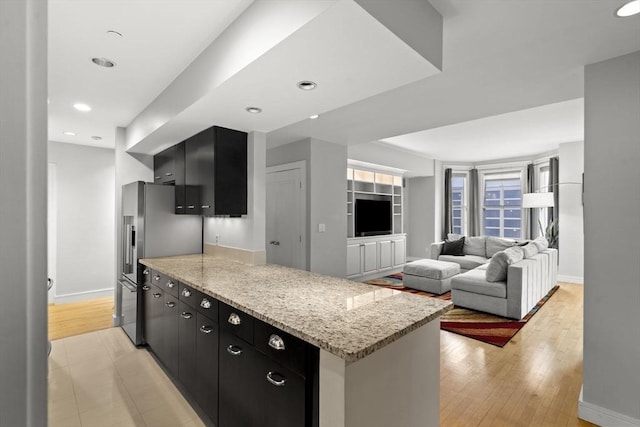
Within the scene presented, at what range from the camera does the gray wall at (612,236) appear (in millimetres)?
2027

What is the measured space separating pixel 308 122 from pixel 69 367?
3.48 metres

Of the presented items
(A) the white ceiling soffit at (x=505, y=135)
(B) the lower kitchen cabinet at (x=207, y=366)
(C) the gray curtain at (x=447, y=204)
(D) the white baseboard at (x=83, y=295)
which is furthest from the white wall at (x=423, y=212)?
(B) the lower kitchen cabinet at (x=207, y=366)

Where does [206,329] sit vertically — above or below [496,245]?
below

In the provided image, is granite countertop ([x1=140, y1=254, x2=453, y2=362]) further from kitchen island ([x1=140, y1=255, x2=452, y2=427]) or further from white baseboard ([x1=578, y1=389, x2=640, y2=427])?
white baseboard ([x1=578, y1=389, x2=640, y2=427])

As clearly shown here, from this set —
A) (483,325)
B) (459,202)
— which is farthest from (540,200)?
(483,325)

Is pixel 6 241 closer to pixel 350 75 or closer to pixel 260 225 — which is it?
pixel 350 75

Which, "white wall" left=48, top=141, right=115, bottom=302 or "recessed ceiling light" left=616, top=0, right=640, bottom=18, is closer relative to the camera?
"recessed ceiling light" left=616, top=0, right=640, bottom=18

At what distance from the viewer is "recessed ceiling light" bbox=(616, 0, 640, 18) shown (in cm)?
159

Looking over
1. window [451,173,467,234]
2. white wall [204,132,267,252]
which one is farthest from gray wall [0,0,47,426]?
window [451,173,467,234]

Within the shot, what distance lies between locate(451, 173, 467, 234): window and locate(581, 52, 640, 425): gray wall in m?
6.34

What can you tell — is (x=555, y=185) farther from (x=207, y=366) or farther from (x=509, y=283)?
(x=207, y=366)

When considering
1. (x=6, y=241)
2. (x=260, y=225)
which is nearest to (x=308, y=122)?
(x=260, y=225)

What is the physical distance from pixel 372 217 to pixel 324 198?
185 centimetres

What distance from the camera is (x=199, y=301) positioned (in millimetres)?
2182
